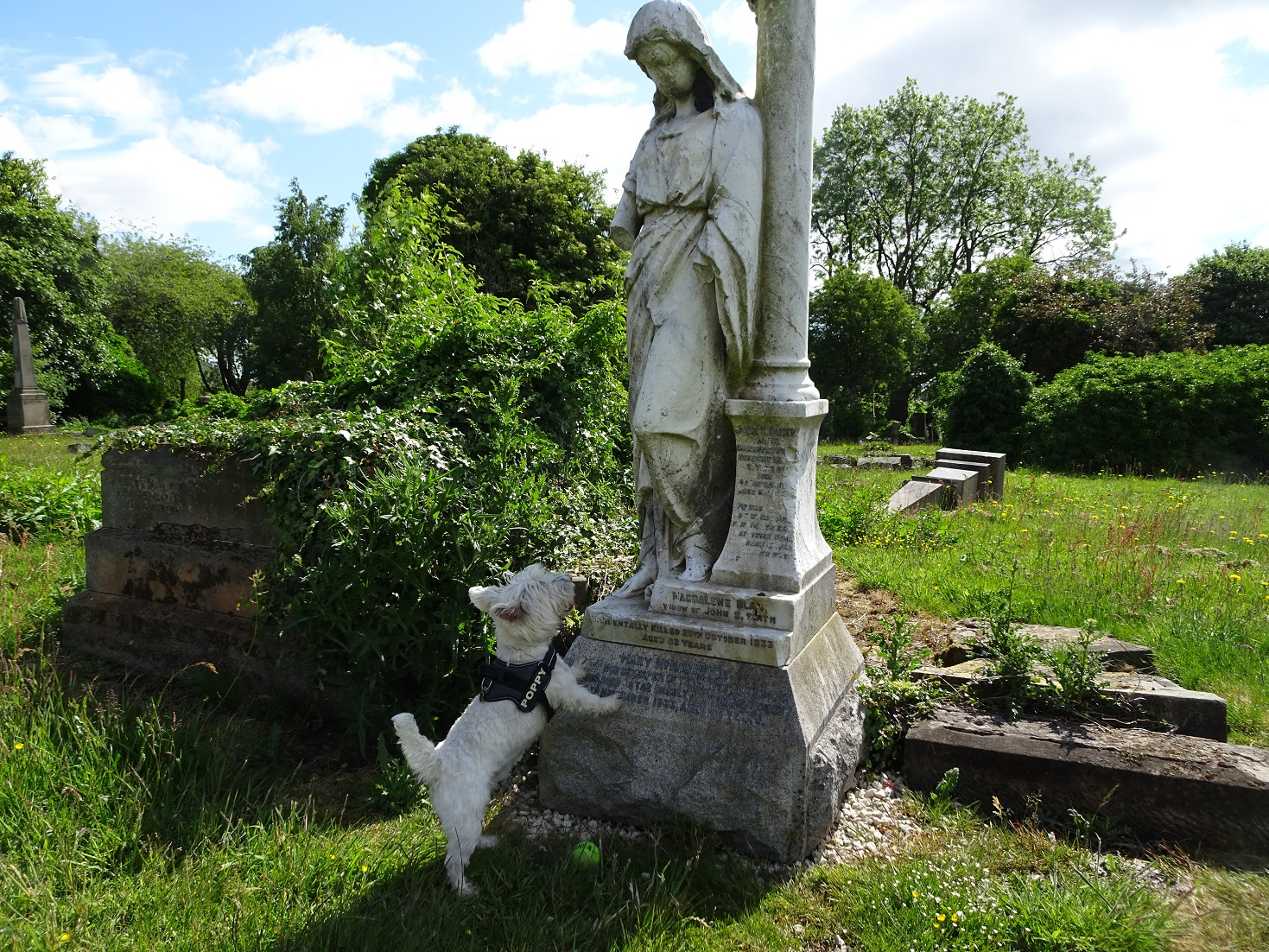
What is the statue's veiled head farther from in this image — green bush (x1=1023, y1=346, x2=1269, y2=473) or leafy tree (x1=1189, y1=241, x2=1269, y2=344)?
leafy tree (x1=1189, y1=241, x2=1269, y2=344)

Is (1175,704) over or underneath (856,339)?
underneath

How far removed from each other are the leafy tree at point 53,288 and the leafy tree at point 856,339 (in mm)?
21224

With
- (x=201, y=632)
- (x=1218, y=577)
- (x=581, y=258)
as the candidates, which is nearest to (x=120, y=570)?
(x=201, y=632)

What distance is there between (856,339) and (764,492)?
71.3 ft

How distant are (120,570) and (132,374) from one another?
22396 mm

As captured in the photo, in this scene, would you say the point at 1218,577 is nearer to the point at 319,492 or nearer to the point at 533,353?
the point at 533,353

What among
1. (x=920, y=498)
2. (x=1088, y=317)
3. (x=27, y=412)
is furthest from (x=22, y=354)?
(x=1088, y=317)

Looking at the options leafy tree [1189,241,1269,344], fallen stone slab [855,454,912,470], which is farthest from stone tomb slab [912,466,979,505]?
leafy tree [1189,241,1269,344]

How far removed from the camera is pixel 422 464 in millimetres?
4531

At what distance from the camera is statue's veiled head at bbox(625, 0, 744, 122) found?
3.14 m

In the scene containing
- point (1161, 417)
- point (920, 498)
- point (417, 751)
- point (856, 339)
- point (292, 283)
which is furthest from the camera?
point (292, 283)

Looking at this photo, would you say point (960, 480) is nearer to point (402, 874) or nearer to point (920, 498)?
point (920, 498)

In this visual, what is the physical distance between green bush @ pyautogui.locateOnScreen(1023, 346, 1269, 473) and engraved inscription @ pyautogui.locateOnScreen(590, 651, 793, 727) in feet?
42.5

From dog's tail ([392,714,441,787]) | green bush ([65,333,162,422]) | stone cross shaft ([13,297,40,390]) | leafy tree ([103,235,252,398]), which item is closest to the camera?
dog's tail ([392,714,441,787])
